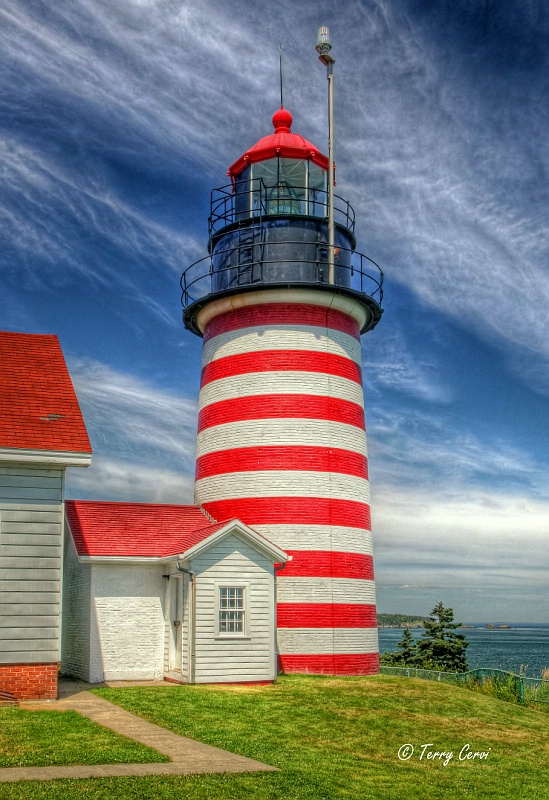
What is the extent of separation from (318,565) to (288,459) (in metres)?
2.68

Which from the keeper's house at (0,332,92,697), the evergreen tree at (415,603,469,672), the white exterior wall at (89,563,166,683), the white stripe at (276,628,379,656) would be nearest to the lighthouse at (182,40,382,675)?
the white stripe at (276,628,379,656)

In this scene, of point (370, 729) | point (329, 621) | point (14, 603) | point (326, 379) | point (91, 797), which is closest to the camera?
point (91, 797)

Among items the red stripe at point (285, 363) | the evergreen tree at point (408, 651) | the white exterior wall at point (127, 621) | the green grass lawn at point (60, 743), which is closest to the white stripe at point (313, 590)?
the white exterior wall at point (127, 621)

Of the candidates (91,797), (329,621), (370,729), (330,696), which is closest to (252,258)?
(329,621)

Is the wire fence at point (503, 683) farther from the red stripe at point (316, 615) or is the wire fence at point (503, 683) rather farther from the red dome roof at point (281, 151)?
the red dome roof at point (281, 151)

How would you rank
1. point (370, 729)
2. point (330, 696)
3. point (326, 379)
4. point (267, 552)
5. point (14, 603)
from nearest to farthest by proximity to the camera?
point (370, 729), point (14, 603), point (330, 696), point (267, 552), point (326, 379)

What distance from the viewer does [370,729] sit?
1413cm

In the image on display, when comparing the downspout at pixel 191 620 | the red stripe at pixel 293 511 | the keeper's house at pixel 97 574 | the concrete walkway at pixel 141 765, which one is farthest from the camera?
the red stripe at pixel 293 511

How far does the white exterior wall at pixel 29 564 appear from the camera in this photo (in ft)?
49.2

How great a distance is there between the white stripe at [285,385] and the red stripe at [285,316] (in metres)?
1.36

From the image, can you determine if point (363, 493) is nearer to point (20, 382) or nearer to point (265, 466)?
point (265, 466)

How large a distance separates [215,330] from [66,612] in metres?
8.28

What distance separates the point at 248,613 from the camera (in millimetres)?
19031

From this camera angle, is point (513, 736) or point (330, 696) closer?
point (513, 736)
